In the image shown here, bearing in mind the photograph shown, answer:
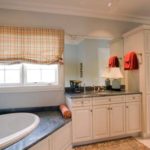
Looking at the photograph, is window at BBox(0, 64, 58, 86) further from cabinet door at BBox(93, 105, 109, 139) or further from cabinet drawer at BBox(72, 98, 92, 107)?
cabinet door at BBox(93, 105, 109, 139)

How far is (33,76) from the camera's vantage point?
123 inches

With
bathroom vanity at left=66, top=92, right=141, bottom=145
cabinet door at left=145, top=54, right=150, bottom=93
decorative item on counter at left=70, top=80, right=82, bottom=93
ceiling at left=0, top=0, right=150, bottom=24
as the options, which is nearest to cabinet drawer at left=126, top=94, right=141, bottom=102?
bathroom vanity at left=66, top=92, right=141, bottom=145

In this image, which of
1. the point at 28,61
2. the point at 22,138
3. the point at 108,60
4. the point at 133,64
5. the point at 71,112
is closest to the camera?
the point at 22,138

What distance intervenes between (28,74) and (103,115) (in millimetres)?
1677

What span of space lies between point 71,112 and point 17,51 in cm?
151

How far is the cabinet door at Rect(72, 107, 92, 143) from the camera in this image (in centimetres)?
274

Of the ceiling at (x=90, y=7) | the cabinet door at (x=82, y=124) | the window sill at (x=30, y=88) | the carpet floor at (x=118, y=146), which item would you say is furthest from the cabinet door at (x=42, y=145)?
the ceiling at (x=90, y=7)

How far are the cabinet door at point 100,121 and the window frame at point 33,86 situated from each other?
857 mm

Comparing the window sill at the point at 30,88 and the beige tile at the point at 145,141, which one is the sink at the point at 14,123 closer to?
the window sill at the point at 30,88

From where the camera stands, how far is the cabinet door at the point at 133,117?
10.1 feet

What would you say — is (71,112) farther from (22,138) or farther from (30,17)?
(30,17)

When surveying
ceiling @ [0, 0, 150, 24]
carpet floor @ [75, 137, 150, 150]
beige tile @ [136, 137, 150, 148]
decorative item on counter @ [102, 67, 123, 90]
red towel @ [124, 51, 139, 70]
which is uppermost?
ceiling @ [0, 0, 150, 24]

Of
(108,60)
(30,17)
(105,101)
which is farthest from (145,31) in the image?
(30,17)

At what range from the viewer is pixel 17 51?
9.45 feet
